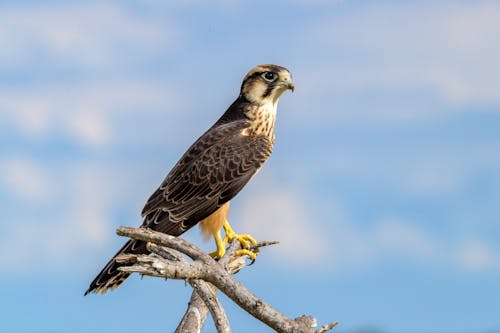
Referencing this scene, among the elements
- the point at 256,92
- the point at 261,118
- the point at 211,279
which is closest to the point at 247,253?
the point at 261,118

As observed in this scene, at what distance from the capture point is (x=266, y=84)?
10469 millimetres

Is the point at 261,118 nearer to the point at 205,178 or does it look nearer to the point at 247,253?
the point at 205,178

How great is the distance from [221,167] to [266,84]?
1328 millimetres

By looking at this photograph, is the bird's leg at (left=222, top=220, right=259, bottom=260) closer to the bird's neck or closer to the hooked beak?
the bird's neck

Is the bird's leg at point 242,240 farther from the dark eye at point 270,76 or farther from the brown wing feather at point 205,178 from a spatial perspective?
the dark eye at point 270,76

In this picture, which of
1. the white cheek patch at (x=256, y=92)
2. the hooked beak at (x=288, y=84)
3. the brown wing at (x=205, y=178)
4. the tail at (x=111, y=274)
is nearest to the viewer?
the tail at (x=111, y=274)

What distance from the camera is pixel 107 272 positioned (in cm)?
877

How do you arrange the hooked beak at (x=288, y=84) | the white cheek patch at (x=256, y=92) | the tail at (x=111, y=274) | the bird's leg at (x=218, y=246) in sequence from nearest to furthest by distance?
1. the tail at (x=111, y=274)
2. the bird's leg at (x=218, y=246)
3. the hooked beak at (x=288, y=84)
4. the white cheek patch at (x=256, y=92)

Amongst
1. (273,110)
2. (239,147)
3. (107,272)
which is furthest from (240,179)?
(107,272)

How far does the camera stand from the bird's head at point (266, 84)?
34.1 ft

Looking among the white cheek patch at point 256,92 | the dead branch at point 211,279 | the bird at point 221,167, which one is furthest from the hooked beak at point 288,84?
the dead branch at point 211,279

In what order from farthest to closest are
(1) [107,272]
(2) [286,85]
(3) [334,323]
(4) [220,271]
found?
(2) [286,85] < (1) [107,272] < (3) [334,323] < (4) [220,271]

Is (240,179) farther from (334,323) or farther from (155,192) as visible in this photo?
(334,323)

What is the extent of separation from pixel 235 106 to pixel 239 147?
82 centimetres
